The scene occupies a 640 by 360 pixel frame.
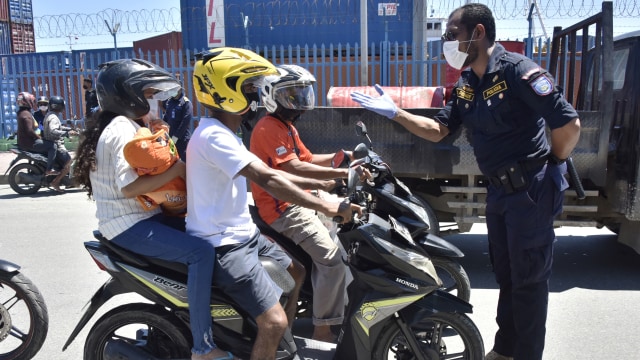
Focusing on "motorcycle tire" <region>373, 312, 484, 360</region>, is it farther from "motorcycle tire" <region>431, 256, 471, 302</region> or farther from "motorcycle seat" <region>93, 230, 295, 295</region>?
"motorcycle tire" <region>431, 256, 471, 302</region>

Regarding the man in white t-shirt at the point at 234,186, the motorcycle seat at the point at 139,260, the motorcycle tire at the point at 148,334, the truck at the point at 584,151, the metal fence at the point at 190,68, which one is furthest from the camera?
the metal fence at the point at 190,68

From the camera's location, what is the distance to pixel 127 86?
9.13 ft

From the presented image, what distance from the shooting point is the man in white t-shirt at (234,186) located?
252cm

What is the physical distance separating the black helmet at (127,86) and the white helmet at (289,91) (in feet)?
1.85

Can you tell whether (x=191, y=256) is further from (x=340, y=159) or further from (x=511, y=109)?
(x=511, y=109)

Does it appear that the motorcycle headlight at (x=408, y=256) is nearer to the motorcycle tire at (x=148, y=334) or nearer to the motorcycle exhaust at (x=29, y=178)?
the motorcycle tire at (x=148, y=334)

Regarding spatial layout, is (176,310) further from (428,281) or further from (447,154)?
(447,154)

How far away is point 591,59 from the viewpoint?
18.1 feet

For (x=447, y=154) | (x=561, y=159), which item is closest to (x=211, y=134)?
(x=561, y=159)

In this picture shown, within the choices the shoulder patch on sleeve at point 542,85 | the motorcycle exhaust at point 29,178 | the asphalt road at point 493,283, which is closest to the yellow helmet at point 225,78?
the shoulder patch on sleeve at point 542,85

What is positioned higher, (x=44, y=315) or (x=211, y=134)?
(x=211, y=134)

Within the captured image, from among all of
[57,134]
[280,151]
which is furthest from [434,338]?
[57,134]

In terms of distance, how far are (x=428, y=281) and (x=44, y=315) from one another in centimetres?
235

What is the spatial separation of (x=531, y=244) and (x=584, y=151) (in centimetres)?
221
